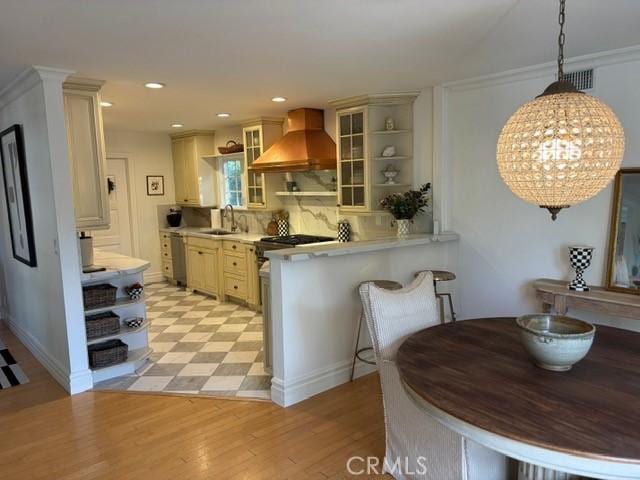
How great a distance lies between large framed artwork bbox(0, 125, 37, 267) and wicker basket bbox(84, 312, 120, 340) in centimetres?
75

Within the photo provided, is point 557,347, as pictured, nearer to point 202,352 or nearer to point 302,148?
point 202,352

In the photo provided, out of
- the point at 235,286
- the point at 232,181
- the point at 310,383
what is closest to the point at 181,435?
the point at 310,383

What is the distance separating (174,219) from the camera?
22.7ft

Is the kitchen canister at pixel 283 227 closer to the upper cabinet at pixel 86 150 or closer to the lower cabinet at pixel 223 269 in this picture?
the lower cabinet at pixel 223 269

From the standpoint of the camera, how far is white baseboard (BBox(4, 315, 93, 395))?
10.8ft

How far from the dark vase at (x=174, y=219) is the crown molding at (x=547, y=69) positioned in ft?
15.2

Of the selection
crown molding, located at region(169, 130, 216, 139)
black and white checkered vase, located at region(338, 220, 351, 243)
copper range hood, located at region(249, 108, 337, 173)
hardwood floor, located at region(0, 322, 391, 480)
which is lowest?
hardwood floor, located at region(0, 322, 391, 480)

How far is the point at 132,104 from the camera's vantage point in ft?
14.4

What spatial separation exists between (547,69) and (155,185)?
5.57 meters

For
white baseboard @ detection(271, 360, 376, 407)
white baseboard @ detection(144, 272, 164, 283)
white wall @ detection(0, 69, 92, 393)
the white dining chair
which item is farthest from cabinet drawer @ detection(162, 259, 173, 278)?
the white dining chair

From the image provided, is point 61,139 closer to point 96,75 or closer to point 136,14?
point 96,75

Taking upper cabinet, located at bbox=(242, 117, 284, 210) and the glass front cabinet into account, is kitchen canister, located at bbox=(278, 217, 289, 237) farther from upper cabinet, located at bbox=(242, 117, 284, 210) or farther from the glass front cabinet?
the glass front cabinet

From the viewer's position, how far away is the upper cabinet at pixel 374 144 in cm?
417

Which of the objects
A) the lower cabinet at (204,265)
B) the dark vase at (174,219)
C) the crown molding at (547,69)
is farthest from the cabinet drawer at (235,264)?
the crown molding at (547,69)
